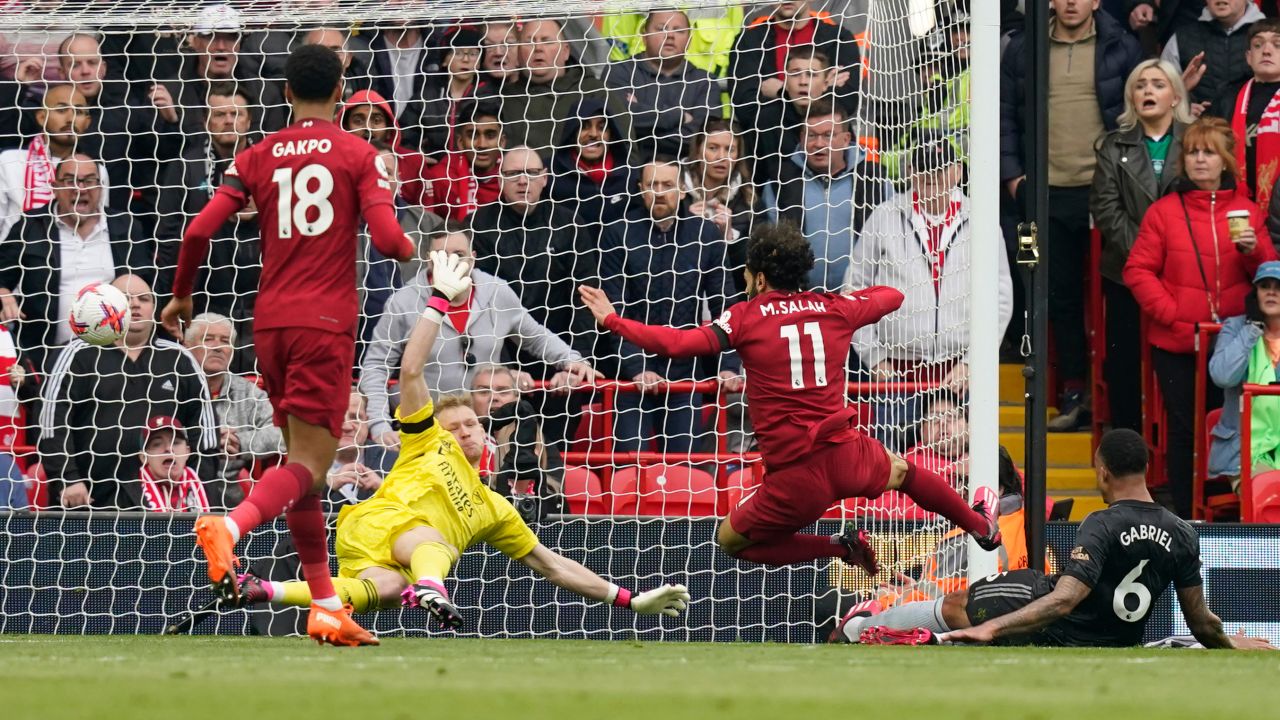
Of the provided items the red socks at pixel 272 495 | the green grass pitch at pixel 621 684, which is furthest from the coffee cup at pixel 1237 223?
the red socks at pixel 272 495

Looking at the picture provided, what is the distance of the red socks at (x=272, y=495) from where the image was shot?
6.16 m

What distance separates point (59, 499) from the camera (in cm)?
1036

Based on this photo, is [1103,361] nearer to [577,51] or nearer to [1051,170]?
[1051,170]

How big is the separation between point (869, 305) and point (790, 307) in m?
0.35

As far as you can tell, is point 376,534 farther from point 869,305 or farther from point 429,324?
point 869,305

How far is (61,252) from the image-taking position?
10.4 m

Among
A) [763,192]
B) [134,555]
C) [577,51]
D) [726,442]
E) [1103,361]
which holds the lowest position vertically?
[134,555]

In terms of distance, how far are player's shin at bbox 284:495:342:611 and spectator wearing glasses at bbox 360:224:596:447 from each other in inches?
134

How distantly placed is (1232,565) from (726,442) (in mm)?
2860

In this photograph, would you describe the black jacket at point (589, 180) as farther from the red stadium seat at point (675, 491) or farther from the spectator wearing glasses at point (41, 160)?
the spectator wearing glasses at point (41, 160)

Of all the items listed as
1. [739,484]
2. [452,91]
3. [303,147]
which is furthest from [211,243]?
[303,147]

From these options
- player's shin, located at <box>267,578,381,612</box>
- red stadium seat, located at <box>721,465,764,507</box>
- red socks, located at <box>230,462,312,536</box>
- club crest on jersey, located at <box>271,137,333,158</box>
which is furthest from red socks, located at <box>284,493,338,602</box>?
red stadium seat, located at <box>721,465,764,507</box>

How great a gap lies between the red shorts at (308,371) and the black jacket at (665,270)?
387 cm

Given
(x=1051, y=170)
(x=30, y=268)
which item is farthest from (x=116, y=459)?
(x=1051, y=170)
